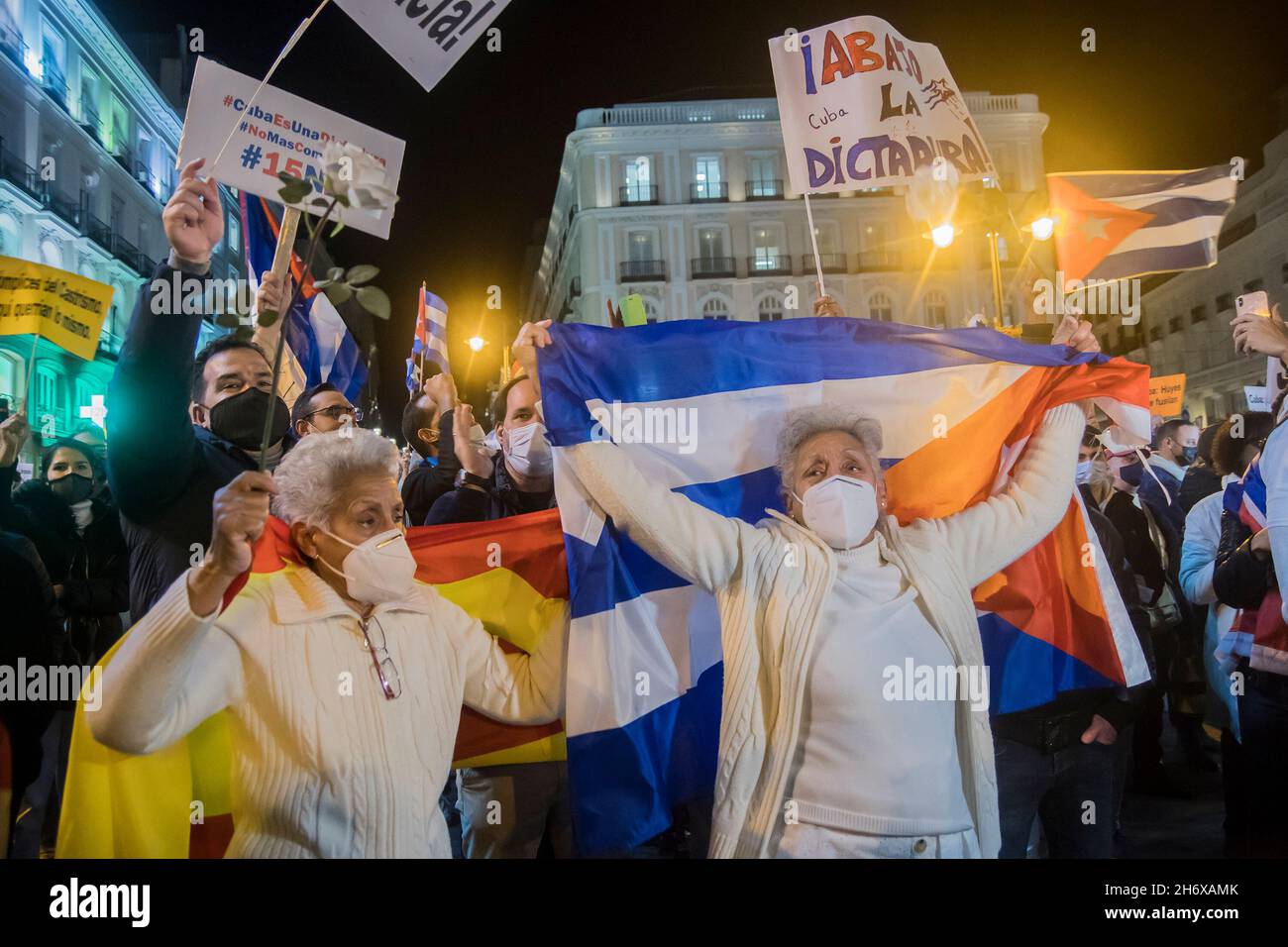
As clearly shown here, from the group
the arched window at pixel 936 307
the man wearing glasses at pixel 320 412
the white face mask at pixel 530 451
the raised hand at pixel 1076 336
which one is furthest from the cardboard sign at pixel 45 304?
the arched window at pixel 936 307

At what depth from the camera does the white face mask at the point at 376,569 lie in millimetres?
3021

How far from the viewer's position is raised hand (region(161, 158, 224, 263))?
3.27 metres

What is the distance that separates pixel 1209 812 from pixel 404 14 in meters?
5.43

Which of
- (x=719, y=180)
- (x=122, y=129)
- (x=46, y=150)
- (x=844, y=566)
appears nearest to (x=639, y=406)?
(x=844, y=566)

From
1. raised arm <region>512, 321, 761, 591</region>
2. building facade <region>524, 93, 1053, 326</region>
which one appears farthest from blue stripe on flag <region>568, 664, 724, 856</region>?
building facade <region>524, 93, 1053, 326</region>

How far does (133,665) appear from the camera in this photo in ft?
8.61

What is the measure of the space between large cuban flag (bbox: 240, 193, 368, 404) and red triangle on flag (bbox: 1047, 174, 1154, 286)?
4.29m

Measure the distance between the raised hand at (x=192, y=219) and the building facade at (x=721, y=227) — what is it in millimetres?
30339

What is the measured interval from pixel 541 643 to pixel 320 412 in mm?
1729

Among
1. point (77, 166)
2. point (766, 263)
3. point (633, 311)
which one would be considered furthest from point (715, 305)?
point (633, 311)

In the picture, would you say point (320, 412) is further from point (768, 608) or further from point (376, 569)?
point (768, 608)

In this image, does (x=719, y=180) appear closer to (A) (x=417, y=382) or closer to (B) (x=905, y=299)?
(B) (x=905, y=299)

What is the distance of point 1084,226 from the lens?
253 inches

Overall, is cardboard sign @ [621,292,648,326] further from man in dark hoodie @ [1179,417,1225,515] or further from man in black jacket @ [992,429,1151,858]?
man in dark hoodie @ [1179,417,1225,515]
